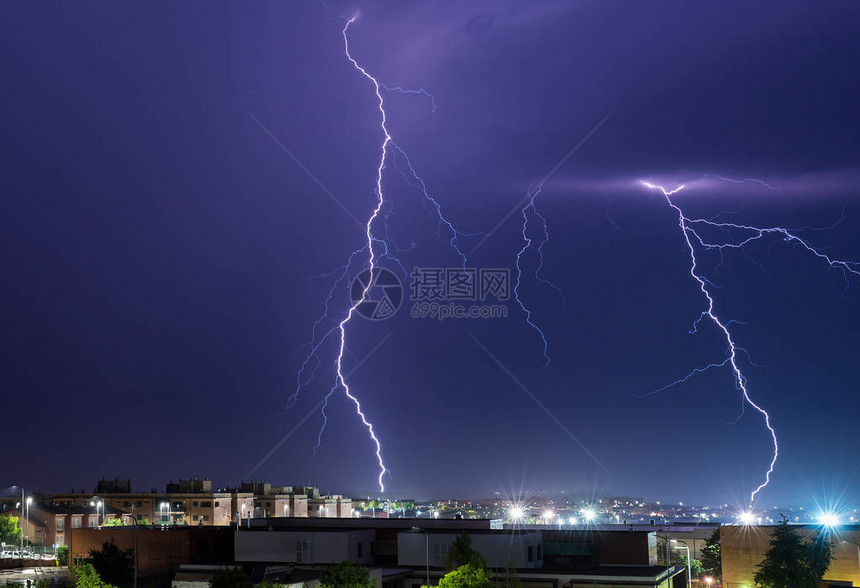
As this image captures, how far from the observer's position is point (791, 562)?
27859mm

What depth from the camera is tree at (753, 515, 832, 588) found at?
2770 cm

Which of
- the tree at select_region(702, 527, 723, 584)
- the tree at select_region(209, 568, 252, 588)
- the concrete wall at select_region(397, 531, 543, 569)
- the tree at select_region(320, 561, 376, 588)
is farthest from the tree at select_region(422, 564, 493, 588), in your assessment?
the tree at select_region(702, 527, 723, 584)

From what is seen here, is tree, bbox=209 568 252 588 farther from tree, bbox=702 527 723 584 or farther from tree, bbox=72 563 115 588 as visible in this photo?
tree, bbox=702 527 723 584

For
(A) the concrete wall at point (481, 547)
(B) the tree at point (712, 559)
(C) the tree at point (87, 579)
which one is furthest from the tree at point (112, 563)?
(B) the tree at point (712, 559)

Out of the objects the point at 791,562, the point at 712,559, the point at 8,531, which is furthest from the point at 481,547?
the point at 8,531

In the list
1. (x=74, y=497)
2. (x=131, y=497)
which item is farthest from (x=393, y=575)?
(x=74, y=497)

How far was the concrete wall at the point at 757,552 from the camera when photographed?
98.0 feet

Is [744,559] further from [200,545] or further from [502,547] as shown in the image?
[200,545]

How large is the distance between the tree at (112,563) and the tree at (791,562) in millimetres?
23431

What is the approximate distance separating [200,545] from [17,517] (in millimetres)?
39756

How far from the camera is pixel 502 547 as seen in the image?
32.2m

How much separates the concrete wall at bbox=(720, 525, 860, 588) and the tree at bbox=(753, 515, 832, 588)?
1052 millimetres

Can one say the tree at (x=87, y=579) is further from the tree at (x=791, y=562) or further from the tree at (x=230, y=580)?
the tree at (x=791, y=562)

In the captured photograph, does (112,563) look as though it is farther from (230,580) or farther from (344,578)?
(230,580)
